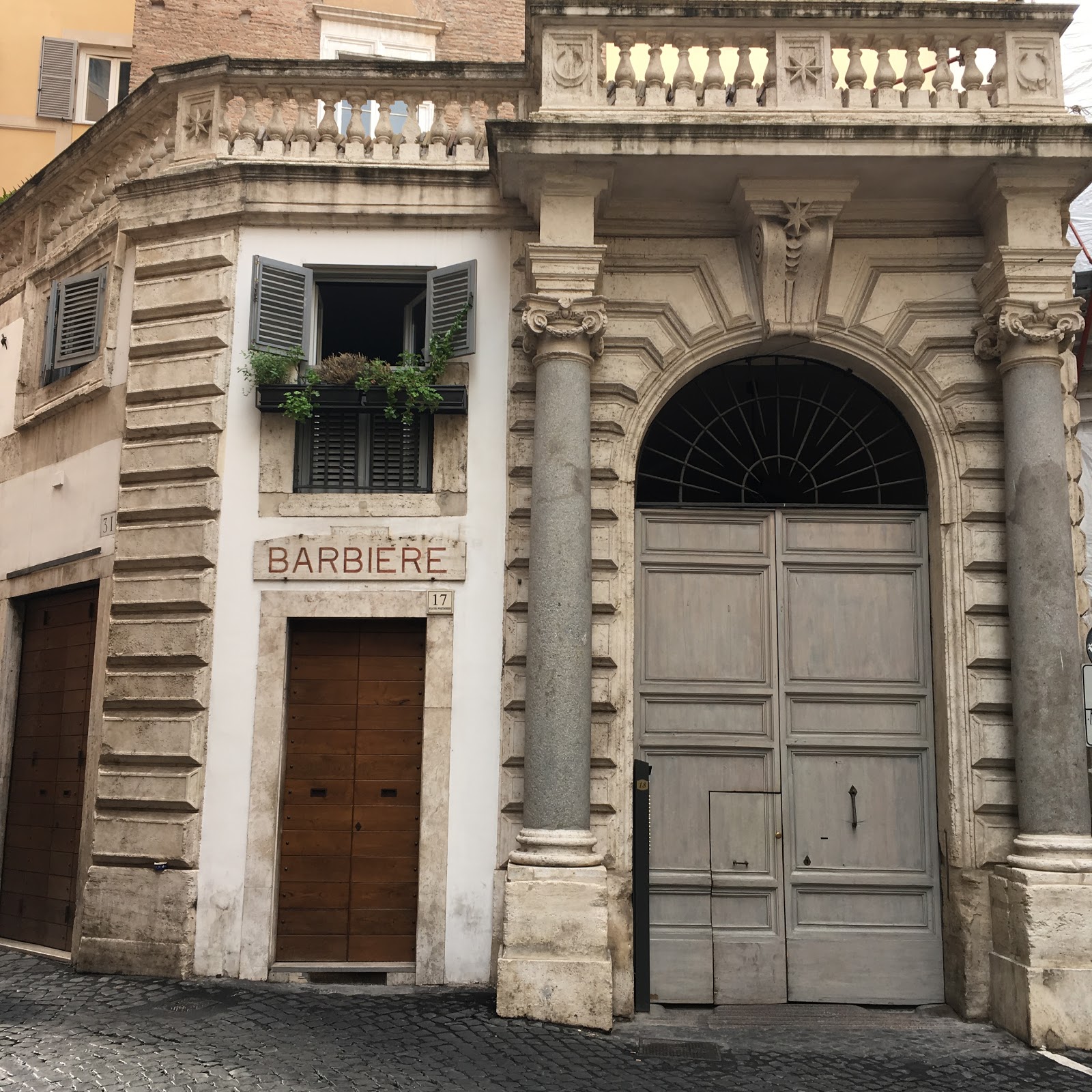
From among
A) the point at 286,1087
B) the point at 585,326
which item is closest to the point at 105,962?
the point at 286,1087

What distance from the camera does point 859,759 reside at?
350 inches

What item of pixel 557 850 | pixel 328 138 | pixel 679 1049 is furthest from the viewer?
pixel 328 138

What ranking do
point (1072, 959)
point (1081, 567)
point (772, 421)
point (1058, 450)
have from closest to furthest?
point (1072, 959), point (1058, 450), point (1081, 567), point (772, 421)

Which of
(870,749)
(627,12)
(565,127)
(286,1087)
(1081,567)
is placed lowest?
(286,1087)

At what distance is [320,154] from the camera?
9.60m

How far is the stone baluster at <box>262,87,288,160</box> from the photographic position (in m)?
9.62

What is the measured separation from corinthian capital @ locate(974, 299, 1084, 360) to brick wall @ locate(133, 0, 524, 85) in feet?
25.2

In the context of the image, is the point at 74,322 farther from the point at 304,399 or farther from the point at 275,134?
the point at 304,399

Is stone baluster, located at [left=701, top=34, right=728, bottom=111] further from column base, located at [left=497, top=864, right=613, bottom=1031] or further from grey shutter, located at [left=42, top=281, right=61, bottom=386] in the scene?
grey shutter, located at [left=42, top=281, right=61, bottom=386]

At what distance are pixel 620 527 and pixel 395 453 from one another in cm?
195

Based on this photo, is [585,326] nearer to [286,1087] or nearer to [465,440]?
[465,440]

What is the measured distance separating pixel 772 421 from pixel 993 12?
3496mm

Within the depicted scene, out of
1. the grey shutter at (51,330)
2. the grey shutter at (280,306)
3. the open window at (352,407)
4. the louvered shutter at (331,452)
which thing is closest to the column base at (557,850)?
the open window at (352,407)

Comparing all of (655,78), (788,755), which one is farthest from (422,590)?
(655,78)
